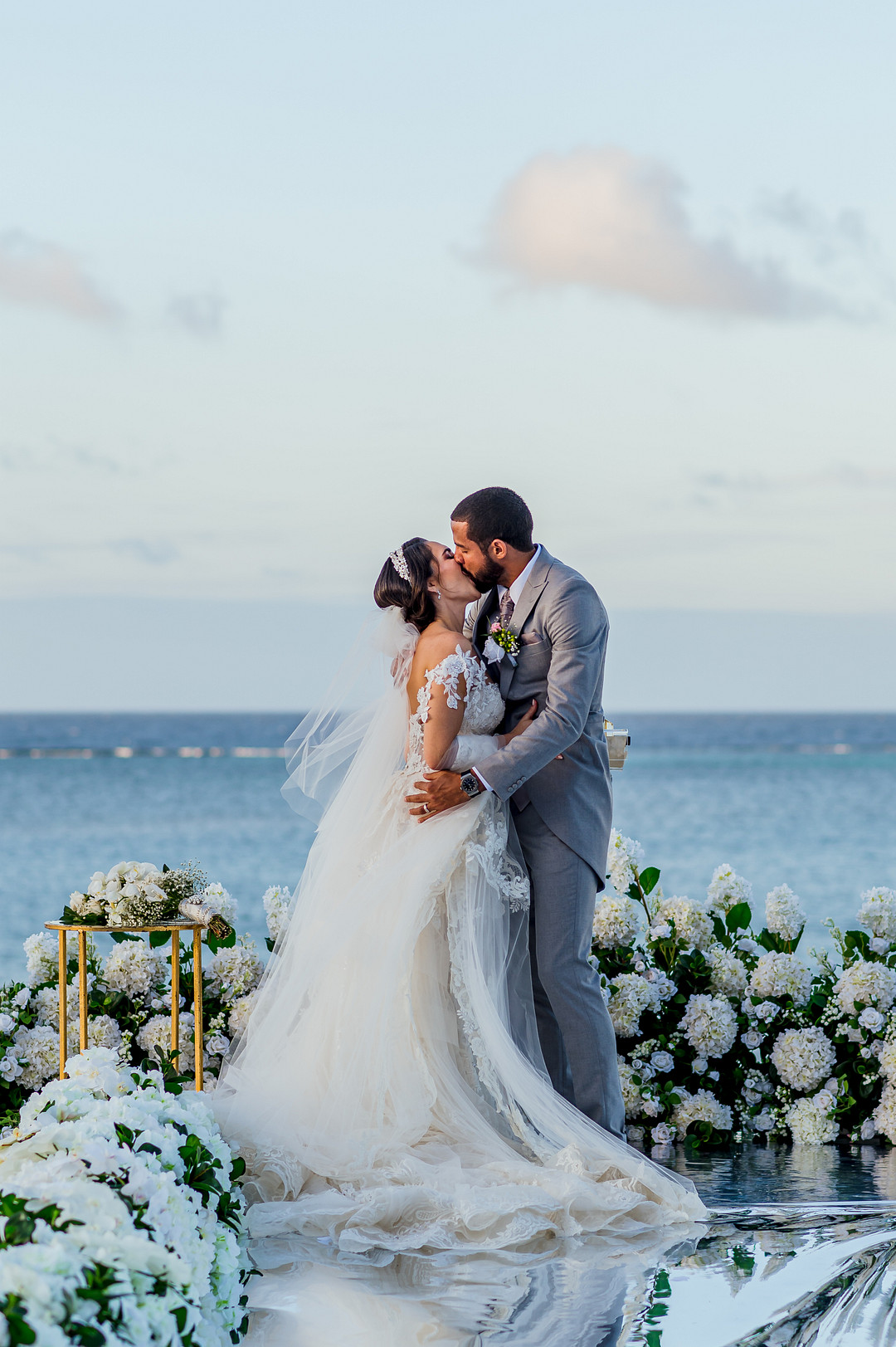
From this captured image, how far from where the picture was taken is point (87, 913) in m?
3.85

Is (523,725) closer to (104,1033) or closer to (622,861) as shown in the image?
(622,861)

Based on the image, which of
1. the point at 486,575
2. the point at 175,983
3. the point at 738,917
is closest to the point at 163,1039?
the point at 175,983

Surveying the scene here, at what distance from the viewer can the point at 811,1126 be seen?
4.40 meters

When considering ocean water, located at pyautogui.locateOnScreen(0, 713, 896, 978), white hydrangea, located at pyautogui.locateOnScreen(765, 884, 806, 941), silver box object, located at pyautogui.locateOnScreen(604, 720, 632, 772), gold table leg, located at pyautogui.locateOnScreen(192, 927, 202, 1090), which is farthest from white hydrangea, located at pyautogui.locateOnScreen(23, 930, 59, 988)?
ocean water, located at pyautogui.locateOnScreen(0, 713, 896, 978)

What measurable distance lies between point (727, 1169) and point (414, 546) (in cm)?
230

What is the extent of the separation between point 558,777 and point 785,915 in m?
1.58

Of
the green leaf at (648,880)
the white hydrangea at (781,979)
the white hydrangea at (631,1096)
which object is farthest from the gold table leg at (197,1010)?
the white hydrangea at (781,979)

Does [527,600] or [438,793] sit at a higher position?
[527,600]

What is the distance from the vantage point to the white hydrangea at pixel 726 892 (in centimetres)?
493

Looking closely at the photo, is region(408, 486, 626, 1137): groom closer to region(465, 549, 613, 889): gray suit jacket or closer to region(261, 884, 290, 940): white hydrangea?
region(465, 549, 613, 889): gray suit jacket

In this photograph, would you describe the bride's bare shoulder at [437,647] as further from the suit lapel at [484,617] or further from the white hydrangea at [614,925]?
the white hydrangea at [614,925]

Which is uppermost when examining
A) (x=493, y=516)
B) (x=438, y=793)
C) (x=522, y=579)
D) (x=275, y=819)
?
(x=493, y=516)

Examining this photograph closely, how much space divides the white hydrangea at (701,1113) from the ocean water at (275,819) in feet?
25.0

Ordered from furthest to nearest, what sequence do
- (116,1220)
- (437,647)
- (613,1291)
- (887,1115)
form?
(887,1115), (437,647), (613,1291), (116,1220)
